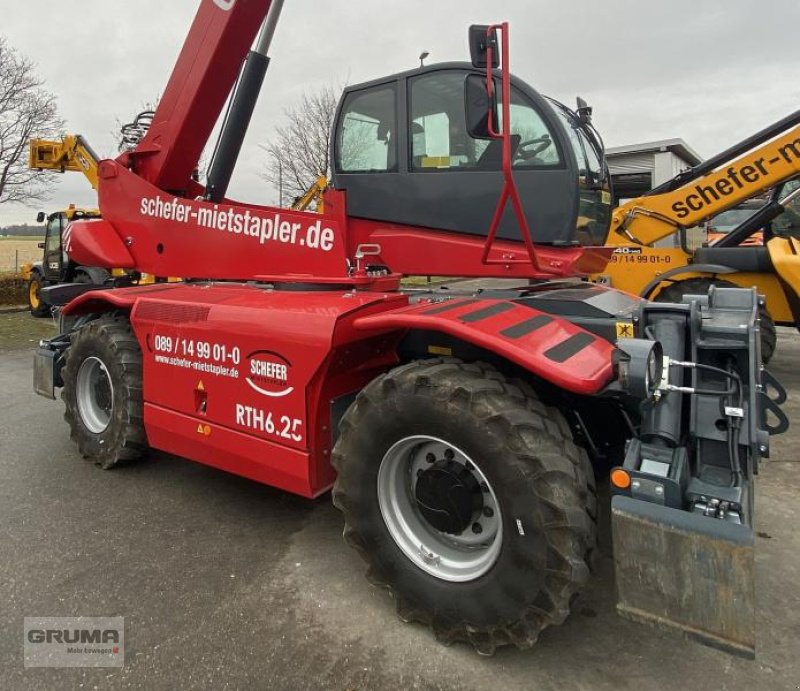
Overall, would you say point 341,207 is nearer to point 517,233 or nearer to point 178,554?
point 517,233

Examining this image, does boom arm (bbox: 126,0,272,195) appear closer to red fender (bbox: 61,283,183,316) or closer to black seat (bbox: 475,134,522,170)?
red fender (bbox: 61,283,183,316)

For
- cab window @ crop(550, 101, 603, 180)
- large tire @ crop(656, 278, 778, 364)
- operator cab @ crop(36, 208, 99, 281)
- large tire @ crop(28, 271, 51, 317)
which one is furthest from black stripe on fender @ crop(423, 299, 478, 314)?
large tire @ crop(28, 271, 51, 317)

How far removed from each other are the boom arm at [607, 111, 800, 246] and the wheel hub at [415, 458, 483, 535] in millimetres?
6631

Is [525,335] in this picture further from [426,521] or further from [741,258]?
[741,258]

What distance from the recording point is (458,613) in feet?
7.82

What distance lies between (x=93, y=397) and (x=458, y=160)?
354 centimetres

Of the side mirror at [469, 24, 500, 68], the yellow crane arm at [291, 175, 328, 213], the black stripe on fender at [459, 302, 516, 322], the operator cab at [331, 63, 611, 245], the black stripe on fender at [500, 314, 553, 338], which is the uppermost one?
the yellow crane arm at [291, 175, 328, 213]

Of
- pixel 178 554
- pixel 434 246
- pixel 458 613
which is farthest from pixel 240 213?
pixel 458 613

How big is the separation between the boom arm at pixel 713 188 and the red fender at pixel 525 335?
6025mm

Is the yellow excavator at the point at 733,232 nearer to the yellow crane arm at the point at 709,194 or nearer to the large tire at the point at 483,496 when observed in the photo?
the yellow crane arm at the point at 709,194

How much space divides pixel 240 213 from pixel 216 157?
0.79 metres

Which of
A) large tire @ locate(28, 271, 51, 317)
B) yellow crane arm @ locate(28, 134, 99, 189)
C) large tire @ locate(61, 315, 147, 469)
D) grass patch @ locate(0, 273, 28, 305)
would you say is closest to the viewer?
large tire @ locate(61, 315, 147, 469)

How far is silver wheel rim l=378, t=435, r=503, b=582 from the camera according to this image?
2.49 metres

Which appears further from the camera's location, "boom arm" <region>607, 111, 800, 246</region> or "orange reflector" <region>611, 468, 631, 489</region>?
"boom arm" <region>607, 111, 800, 246</region>
